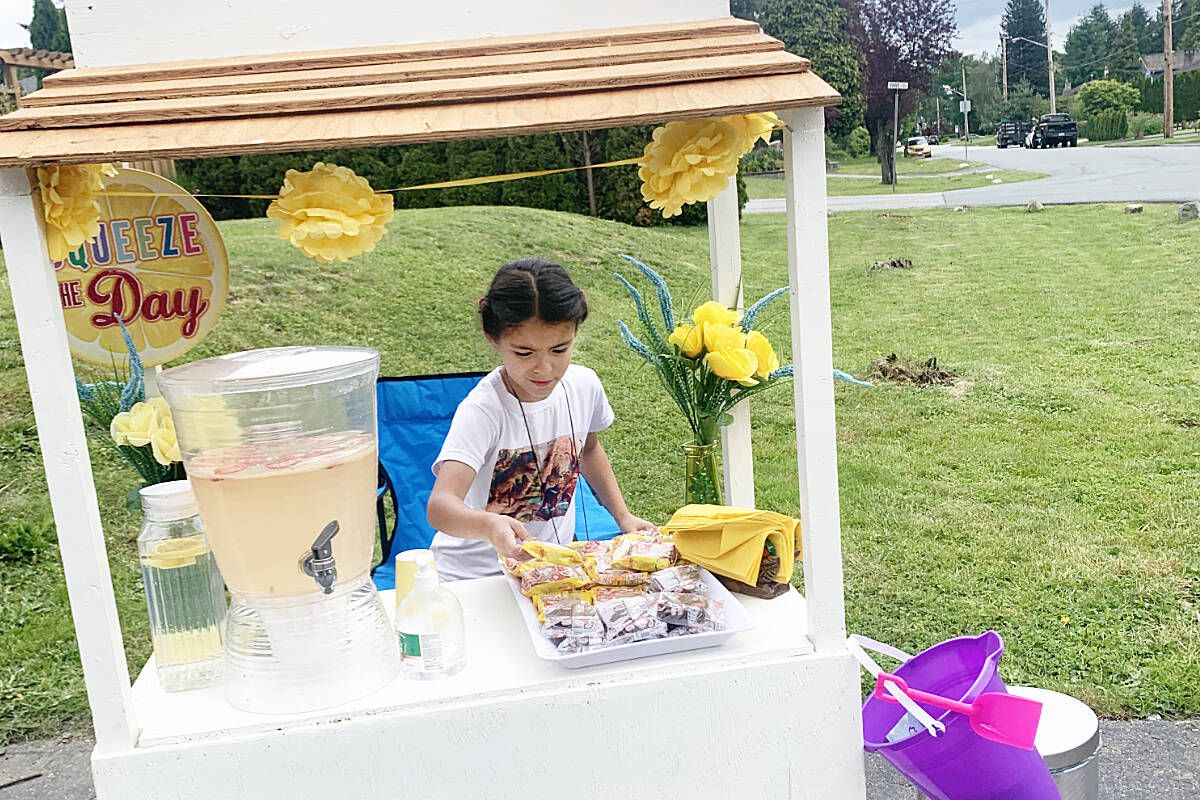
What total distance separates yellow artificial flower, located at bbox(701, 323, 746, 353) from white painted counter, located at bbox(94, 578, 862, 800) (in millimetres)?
575

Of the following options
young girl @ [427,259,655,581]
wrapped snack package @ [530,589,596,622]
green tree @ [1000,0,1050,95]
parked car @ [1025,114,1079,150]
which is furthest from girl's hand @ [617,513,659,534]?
green tree @ [1000,0,1050,95]

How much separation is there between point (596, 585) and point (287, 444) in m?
0.60

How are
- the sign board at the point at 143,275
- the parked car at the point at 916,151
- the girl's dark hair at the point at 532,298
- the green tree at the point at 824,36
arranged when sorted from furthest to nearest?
1. the parked car at the point at 916,151
2. the green tree at the point at 824,36
3. the girl's dark hair at the point at 532,298
4. the sign board at the point at 143,275

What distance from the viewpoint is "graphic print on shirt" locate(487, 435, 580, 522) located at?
8.04 ft

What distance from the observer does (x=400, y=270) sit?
7965 mm

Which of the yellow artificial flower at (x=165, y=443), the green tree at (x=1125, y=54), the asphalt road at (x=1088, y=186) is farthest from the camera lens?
the green tree at (x=1125, y=54)

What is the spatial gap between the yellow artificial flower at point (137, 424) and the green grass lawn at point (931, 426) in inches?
65.3

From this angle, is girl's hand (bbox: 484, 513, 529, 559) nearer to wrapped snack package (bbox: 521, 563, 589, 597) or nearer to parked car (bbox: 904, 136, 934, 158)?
wrapped snack package (bbox: 521, 563, 589, 597)

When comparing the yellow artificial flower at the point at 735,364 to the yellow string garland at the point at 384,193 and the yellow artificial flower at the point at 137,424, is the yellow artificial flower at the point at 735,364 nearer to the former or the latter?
the yellow string garland at the point at 384,193

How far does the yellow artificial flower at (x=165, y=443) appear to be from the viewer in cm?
175

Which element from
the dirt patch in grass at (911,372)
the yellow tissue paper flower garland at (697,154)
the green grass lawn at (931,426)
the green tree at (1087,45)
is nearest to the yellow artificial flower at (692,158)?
the yellow tissue paper flower garland at (697,154)

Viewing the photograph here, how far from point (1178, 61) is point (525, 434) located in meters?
49.2

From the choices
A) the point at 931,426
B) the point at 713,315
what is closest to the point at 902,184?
the point at 931,426

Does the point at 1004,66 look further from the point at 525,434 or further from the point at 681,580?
the point at 681,580
